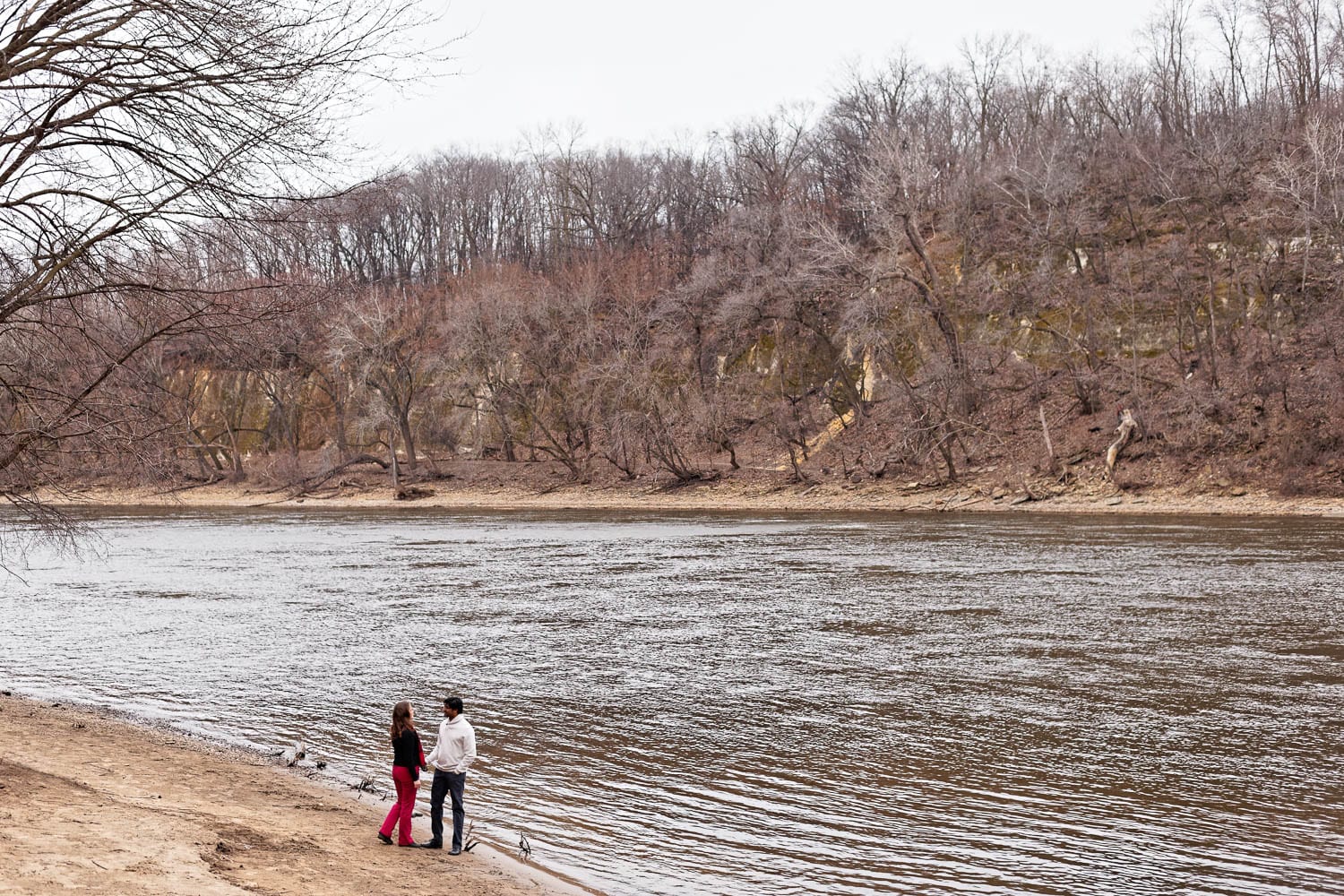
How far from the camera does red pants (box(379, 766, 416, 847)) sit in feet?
30.9

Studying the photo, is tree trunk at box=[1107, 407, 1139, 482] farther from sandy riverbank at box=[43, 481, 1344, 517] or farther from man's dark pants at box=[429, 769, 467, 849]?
man's dark pants at box=[429, 769, 467, 849]

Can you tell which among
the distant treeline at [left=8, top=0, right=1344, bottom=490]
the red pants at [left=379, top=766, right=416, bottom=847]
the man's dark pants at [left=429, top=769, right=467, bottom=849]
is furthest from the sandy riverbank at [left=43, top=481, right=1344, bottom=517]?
the man's dark pants at [left=429, top=769, right=467, bottom=849]

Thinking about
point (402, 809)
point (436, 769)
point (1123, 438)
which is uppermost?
point (1123, 438)

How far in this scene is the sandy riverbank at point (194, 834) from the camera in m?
7.46

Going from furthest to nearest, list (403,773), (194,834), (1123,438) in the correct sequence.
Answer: (1123,438) < (403,773) < (194,834)

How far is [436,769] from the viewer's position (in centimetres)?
956

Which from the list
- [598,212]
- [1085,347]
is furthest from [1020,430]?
[598,212]

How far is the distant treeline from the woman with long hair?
29.2 metres

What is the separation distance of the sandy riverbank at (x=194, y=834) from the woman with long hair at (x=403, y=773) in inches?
5.9

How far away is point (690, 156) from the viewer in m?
96.3

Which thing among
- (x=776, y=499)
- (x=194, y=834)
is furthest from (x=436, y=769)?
(x=776, y=499)

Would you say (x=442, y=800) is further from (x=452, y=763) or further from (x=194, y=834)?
(x=194, y=834)

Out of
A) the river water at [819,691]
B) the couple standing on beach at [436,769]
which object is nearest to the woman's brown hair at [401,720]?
→ the couple standing on beach at [436,769]

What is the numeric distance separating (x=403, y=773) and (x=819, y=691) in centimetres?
762
